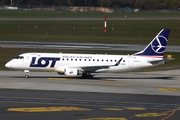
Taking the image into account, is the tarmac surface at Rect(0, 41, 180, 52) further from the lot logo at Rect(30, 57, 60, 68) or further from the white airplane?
the lot logo at Rect(30, 57, 60, 68)

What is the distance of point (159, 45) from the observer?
2373 inches

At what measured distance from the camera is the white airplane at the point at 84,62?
5831 centimetres

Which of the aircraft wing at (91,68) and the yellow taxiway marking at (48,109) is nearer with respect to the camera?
the yellow taxiway marking at (48,109)

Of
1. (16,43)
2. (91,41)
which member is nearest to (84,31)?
(91,41)

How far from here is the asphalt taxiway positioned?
3659cm

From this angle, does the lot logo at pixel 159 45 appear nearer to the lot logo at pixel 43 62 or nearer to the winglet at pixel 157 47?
the winglet at pixel 157 47

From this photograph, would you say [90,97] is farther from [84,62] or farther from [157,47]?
[157,47]

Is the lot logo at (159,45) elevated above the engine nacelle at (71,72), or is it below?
above

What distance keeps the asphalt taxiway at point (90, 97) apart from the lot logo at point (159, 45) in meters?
3.29

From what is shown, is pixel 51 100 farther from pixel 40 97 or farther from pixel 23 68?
pixel 23 68

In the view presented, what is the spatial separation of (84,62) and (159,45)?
8.79 m

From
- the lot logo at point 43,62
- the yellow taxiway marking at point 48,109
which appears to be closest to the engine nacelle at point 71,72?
the lot logo at point 43,62

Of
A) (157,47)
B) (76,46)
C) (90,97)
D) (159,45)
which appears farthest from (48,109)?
(76,46)

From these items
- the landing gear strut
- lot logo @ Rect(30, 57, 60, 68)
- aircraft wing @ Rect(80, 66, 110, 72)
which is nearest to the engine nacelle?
aircraft wing @ Rect(80, 66, 110, 72)
